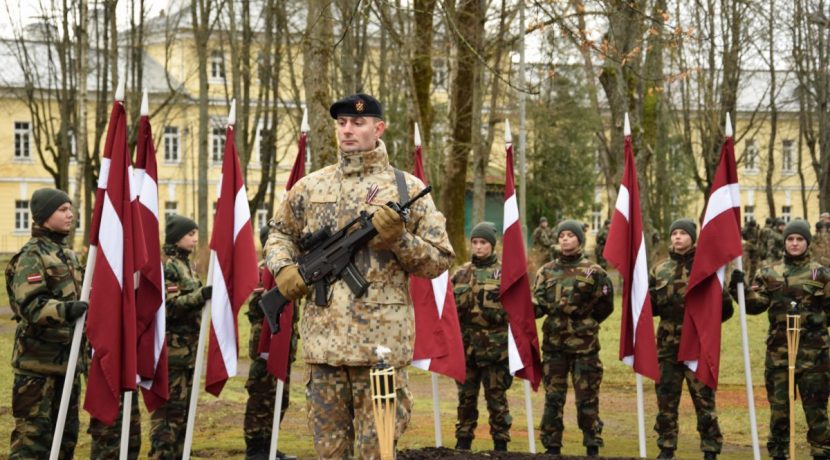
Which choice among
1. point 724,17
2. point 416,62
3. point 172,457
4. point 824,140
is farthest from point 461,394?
point 824,140

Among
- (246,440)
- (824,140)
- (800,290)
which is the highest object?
(824,140)

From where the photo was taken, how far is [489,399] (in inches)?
436

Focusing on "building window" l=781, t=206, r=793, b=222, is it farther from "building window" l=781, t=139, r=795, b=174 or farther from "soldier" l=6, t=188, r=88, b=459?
"soldier" l=6, t=188, r=88, b=459

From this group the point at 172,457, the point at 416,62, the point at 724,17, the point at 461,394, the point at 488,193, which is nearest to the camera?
the point at 172,457

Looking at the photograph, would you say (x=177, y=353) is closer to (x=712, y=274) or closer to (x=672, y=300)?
(x=672, y=300)

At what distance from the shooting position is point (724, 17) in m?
30.2

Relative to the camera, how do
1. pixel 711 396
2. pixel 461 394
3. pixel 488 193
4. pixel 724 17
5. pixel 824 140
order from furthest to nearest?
pixel 488 193, pixel 824 140, pixel 724 17, pixel 461 394, pixel 711 396

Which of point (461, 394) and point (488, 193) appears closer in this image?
point (461, 394)

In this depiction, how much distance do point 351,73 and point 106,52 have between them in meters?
9.75

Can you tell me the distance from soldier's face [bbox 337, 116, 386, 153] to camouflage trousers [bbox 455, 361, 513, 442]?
4984 mm

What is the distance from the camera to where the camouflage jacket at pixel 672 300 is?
10.5 m

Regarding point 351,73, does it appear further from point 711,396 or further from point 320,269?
point 320,269

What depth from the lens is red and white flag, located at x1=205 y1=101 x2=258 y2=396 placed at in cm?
902

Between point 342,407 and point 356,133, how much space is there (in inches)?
61.3
